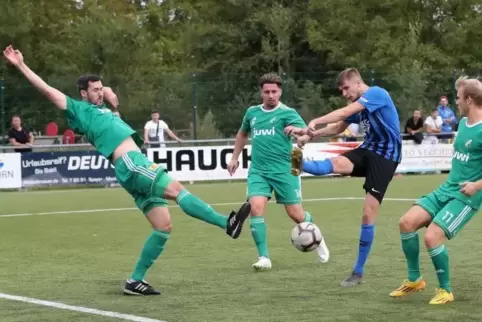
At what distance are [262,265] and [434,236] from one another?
8.92 feet

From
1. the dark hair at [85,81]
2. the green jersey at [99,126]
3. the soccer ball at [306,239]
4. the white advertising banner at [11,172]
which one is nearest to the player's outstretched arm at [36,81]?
the green jersey at [99,126]

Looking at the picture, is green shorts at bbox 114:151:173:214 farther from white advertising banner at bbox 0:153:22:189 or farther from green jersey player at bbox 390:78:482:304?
white advertising banner at bbox 0:153:22:189

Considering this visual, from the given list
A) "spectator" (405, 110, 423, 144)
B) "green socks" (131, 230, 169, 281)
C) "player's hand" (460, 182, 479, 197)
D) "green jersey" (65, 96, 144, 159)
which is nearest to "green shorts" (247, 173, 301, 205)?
"green socks" (131, 230, 169, 281)

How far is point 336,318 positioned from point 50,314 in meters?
2.22

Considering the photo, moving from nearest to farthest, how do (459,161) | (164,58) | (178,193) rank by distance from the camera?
(459,161)
(178,193)
(164,58)

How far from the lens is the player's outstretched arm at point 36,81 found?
28.7ft

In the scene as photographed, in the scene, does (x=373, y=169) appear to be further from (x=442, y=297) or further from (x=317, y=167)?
(x=442, y=297)

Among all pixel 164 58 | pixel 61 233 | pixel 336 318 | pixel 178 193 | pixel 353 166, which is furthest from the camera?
pixel 164 58

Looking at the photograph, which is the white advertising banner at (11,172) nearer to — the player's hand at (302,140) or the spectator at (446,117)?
the spectator at (446,117)

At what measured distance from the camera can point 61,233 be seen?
14609 mm

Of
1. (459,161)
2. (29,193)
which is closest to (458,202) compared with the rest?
(459,161)

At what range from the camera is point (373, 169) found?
9.61 meters

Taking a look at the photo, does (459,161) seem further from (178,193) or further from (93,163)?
(93,163)

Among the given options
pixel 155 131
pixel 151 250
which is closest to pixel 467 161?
pixel 151 250
